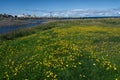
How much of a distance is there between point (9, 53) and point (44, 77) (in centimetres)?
808

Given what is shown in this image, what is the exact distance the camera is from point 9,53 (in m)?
21.0

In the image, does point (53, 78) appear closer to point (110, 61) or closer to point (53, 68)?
point (53, 68)

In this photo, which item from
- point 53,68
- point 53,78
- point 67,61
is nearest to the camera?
point 53,78

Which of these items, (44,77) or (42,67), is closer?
(44,77)

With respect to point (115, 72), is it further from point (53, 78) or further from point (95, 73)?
point (53, 78)

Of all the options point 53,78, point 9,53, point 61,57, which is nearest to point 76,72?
point 53,78

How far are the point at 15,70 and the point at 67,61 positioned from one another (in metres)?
2.70

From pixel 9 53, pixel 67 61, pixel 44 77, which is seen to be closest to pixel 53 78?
pixel 44 77

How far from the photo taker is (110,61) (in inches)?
622

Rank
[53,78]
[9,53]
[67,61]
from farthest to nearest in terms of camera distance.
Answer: [9,53], [67,61], [53,78]

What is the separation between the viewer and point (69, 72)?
549 inches

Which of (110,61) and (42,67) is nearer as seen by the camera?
(42,67)

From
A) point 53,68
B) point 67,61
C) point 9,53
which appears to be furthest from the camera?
point 9,53

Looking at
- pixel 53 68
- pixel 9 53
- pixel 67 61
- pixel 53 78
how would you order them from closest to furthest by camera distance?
pixel 53 78 < pixel 53 68 < pixel 67 61 < pixel 9 53
